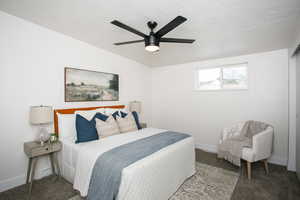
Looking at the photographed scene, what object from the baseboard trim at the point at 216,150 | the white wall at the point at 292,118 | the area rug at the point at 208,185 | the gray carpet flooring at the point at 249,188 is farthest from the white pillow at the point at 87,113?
the white wall at the point at 292,118

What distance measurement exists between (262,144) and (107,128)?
106 inches

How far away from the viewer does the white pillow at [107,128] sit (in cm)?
248

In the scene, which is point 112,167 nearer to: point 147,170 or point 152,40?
point 147,170

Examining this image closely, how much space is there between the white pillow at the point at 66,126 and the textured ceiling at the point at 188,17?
60.7 inches

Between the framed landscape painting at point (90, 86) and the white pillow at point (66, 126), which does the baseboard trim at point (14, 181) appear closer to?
the white pillow at point (66, 126)

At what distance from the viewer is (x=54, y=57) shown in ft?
8.44

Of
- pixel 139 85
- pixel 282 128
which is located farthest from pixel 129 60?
pixel 282 128

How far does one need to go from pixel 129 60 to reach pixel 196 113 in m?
2.42

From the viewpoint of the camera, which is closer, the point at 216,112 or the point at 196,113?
the point at 216,112

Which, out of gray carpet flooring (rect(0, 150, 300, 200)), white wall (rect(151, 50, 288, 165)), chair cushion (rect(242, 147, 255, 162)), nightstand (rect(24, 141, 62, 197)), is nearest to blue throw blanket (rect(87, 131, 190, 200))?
gray carpet flooring (rect(0, 150, 300, 200))

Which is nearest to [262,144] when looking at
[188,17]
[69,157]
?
[188,17]

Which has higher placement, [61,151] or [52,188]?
[61,151]

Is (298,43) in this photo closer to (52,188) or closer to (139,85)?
(139,85)

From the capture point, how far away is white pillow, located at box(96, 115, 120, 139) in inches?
97.5
